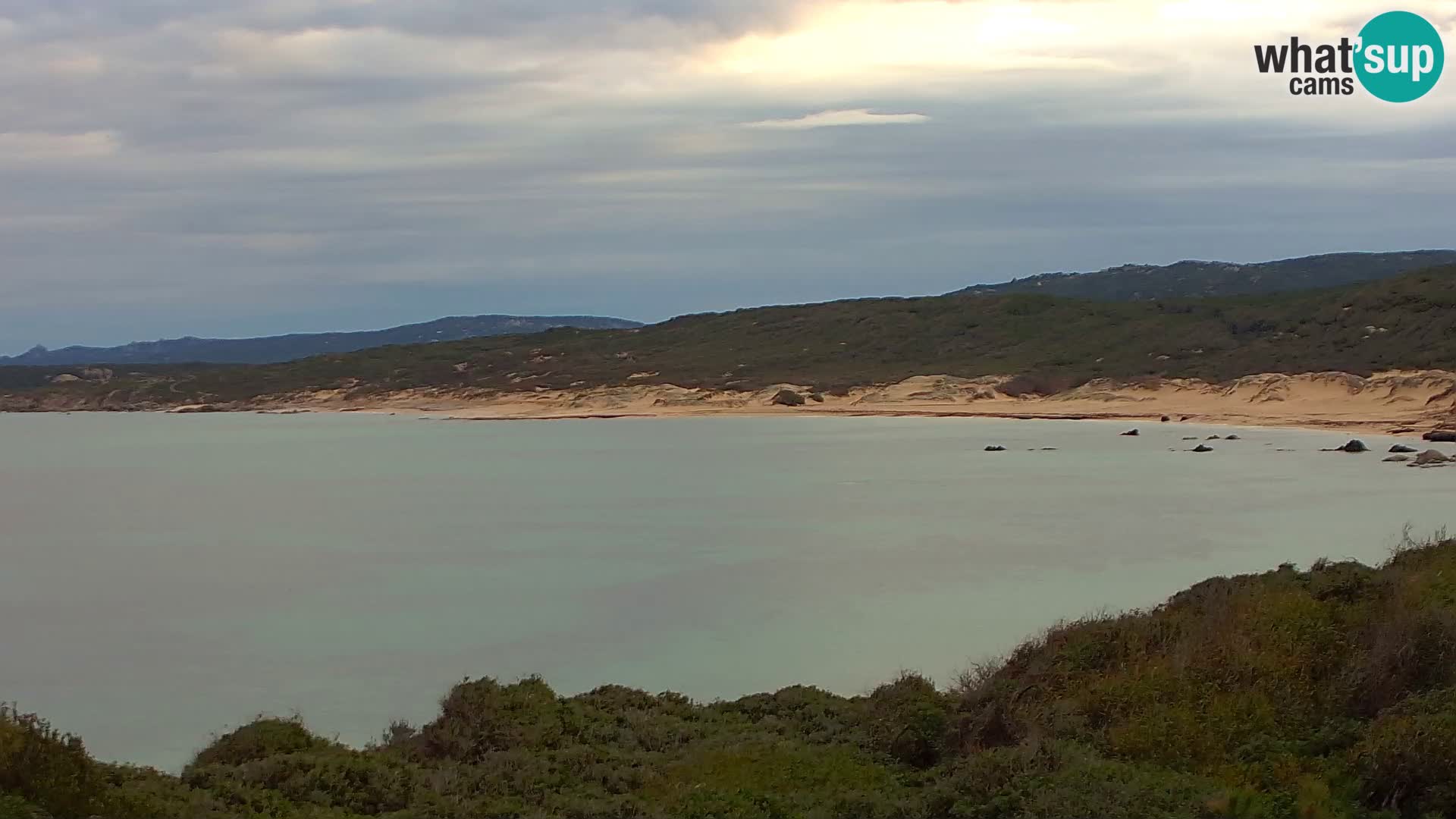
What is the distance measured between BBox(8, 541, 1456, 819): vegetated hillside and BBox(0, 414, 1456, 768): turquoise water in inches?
115

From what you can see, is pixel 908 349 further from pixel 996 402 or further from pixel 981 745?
pixel 981 745

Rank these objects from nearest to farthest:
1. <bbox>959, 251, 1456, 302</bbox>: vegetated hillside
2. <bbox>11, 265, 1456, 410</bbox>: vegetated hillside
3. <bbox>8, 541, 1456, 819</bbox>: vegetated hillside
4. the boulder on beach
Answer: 1. <bbox>8, 541, 1456, 819</bbox>: vegetated hillside
2. <bbox>11, 265, 1456, 410</bbox>: vegetated hillside
3. the boulder on beach
4. <bbox>959, 251, 1456, 302</bbox>: vegetated hillside

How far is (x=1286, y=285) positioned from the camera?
529 ft

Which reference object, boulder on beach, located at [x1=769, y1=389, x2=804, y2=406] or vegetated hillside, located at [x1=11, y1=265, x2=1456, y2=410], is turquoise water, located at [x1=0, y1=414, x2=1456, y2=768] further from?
boulder on beach, located at [x1=769, y1=389, x2=804, y2=406]

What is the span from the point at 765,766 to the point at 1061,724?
196 cm

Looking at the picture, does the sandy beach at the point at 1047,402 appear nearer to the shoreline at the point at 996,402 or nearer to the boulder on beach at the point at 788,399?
the shoreline at the point at 996,402

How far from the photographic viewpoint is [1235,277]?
17050 cm

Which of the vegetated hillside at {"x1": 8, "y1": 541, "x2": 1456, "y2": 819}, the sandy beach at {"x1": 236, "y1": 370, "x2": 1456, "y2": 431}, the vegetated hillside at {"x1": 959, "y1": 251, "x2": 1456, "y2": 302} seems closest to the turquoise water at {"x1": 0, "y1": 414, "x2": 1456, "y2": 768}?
the vegetated hillside at {"x1": 8, "y1": 541, "x2": 1456, "y2": 819}

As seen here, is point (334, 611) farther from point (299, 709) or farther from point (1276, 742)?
point (1276, 742)

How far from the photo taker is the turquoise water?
1603 centimetres

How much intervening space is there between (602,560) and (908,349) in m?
65.0

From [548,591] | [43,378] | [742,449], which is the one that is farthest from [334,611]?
[43,378]

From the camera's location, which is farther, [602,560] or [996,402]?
[996,402]

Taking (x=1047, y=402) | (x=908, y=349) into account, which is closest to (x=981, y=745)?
(x=1047, y=402)
